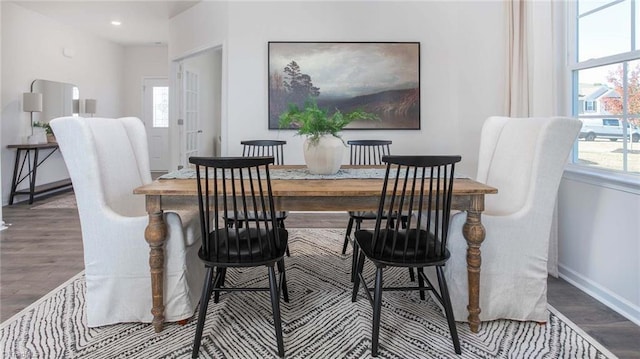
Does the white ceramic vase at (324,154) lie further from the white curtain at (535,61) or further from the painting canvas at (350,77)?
the painting canvas at (350,77)

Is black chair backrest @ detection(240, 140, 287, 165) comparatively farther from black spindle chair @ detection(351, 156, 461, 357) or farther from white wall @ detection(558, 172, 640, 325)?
white wall @ detection(558, 172, 640, 325)

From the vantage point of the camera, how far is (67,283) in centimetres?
263

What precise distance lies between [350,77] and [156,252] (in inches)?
130

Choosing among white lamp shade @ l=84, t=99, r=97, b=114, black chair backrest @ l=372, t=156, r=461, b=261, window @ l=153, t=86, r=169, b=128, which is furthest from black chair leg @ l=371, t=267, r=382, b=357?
window @ l=153, t=86, r=169, b=128

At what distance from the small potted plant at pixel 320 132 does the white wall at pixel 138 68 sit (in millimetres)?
7061

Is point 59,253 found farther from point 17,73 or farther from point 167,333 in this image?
point 17,73

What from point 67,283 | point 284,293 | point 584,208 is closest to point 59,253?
point 67,283

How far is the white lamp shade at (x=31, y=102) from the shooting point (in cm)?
535

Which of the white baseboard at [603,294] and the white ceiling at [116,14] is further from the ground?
the white ceiling at [116,14]

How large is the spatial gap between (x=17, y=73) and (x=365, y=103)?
470cm

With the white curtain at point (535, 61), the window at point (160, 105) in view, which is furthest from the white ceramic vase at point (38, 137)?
the white curtain at point (535, 61)

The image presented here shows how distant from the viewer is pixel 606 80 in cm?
252

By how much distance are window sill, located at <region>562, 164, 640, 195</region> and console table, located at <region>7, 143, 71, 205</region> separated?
5.98m

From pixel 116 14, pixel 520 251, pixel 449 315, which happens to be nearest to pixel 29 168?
pixel 116 14
